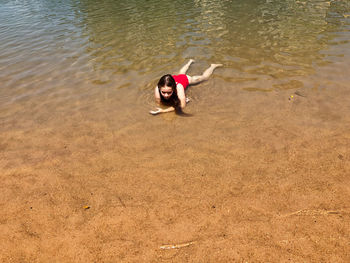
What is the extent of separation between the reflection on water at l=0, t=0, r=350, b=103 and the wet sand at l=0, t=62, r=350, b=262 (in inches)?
70.6

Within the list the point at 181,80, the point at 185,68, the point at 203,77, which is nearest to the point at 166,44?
the point at 185,68

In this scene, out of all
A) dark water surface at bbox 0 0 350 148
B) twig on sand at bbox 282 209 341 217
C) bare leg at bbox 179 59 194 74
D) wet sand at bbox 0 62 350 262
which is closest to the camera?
wet sand at bbox 0 62 350 262

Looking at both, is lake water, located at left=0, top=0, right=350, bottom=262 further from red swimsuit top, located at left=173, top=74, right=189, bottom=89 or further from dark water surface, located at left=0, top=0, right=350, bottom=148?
red swimsuit top, located at left=173, top=74, right=189, bottom=89

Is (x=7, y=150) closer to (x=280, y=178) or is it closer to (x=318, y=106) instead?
(x=280, y=178)

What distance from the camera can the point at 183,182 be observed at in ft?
14.0

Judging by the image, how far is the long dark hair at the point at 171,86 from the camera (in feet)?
20.4

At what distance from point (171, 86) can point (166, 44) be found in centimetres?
547

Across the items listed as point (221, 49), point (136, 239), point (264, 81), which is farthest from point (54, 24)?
point (136, 239)

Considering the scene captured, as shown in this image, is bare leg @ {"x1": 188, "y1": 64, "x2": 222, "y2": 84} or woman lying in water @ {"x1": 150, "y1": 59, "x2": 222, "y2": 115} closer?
woman lying in water @ {"x1": 150, "y1": 59, "x2": 222, "y2": 115}

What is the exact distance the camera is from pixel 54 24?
613 inches

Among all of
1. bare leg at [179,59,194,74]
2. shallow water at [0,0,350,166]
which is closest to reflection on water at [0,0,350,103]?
shallow water at [0,0,350,166]

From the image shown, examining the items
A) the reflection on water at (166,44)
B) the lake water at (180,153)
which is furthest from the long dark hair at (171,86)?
the reflection on water at (166,44)

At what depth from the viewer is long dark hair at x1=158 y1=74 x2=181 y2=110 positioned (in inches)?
244

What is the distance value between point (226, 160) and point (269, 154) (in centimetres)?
81
